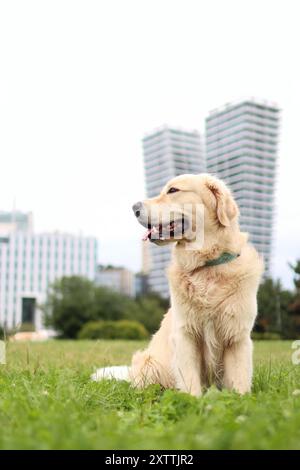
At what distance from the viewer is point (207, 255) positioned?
→ 4.38 meters

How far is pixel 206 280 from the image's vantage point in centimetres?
433

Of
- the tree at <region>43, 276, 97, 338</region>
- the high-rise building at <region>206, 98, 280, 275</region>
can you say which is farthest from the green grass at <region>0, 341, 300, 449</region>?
the tree at <region>43, 276, 97, 338</region>

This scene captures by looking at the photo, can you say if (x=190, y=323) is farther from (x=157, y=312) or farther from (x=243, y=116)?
(x=157, y=312)

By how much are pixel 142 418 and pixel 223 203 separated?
5.91 feet

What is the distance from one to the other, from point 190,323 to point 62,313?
53799 mm

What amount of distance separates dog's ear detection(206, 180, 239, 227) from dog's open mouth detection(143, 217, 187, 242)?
291mm

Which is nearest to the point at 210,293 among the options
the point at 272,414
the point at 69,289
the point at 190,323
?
the point at 190,323

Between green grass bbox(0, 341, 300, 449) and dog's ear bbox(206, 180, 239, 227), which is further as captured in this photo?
dog's ear bbox(206, 180, 239, 227)

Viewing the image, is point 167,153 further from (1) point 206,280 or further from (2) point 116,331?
(1) point 206,280

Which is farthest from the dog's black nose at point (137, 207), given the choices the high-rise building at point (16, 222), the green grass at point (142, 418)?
the high-rise building at point (16, 222)

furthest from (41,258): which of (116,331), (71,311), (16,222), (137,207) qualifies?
(137,207)

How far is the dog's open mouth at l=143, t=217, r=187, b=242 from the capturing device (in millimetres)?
4473

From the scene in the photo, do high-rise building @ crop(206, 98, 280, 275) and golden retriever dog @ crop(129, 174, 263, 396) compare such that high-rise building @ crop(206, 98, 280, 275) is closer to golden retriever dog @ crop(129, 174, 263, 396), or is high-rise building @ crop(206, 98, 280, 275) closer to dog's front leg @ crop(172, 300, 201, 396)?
golden retriever dog @ crop(129, 174, 263, 396)

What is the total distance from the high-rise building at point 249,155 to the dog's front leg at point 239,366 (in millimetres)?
1202
